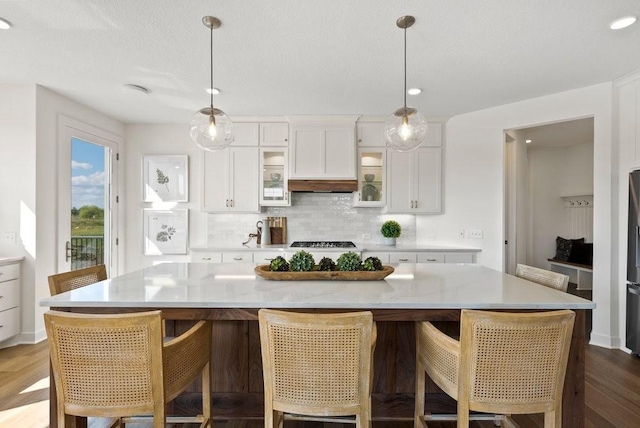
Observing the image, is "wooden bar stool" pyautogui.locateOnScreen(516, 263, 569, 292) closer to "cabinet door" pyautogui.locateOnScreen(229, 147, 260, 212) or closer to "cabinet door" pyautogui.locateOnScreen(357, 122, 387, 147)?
"cabinet door" pyautogui.locateOnScreen(357, 122, 387, 147)

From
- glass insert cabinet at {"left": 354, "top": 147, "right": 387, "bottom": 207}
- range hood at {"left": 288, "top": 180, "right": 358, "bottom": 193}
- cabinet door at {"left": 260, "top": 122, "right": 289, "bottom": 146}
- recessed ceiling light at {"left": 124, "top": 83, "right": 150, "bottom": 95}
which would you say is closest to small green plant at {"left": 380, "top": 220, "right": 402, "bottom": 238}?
glass insert cabinet at {"left": 354, "top": 147, "right": 387, "bottom": 207}

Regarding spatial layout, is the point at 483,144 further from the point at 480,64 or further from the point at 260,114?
the point at 260,114

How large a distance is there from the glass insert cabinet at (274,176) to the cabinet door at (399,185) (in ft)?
4.45

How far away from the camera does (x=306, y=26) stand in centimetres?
212

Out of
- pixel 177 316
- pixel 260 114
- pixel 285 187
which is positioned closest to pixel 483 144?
pixel 285 187

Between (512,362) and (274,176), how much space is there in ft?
11.2

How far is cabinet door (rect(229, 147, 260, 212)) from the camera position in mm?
4082

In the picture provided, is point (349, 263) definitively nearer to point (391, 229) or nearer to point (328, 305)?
point (328, 305)

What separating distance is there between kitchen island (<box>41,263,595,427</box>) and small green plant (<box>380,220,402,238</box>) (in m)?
1.97

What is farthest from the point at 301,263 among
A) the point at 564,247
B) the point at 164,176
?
the point at 564,247

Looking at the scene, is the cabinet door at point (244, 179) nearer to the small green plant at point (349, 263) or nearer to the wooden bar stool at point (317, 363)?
the small green plant at point (349, 263)

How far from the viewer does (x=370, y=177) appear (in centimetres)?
415

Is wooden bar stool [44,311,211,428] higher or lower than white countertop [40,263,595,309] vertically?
lower

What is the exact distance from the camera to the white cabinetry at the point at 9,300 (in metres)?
2.86
